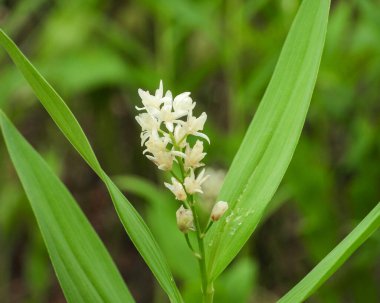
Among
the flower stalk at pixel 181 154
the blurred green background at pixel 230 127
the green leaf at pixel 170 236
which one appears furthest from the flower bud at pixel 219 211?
the green leaf at pixel 170 236

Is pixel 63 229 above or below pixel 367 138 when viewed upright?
above

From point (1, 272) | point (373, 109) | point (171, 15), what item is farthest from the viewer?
point (1, 272)

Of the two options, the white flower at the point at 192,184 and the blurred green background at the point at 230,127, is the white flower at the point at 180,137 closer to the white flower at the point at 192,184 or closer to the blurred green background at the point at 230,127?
the white flower at the point at 192,184

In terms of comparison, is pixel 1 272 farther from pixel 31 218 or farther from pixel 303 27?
pixel 303 27

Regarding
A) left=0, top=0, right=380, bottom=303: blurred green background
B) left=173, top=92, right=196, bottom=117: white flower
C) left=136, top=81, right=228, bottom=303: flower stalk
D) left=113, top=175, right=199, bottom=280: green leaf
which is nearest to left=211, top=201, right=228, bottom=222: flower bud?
left=136, top=81, right=228, bottom=303: flower stalk

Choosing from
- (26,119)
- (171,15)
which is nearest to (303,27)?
(171,15)

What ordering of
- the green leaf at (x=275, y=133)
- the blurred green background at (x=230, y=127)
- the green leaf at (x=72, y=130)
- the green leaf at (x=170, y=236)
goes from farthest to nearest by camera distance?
the blurred green background at (x=230, y=127)
the green leaf at (x=170, y=236)
the green leaf at (x=275, y=133)
the green leaf at (x=72, y=130)
